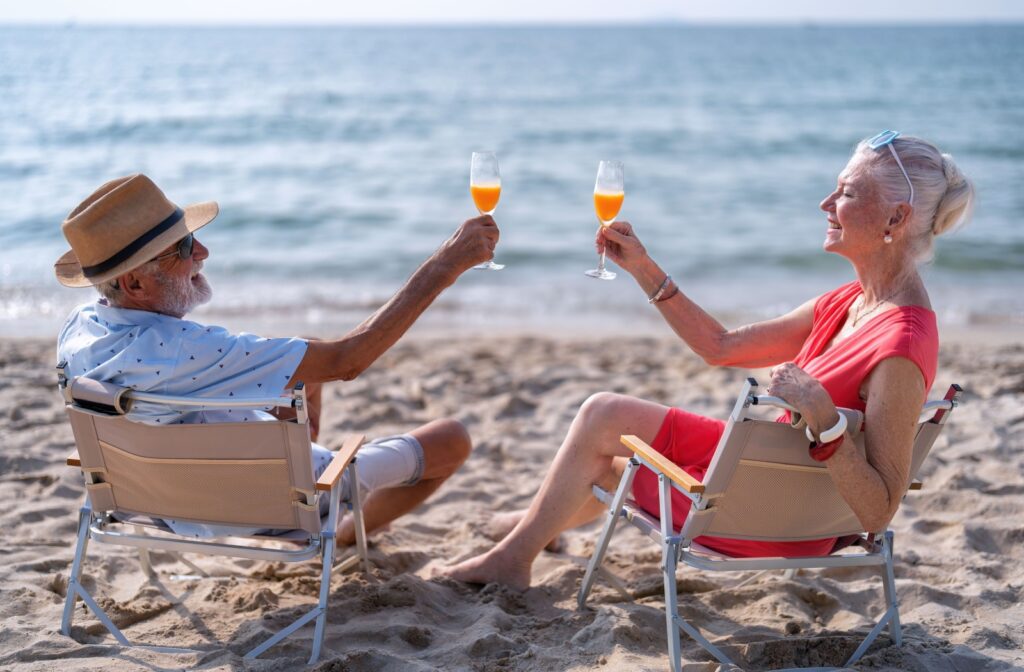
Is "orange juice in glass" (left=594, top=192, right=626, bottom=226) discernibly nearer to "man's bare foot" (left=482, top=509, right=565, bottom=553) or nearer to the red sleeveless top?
the red sleeveless top

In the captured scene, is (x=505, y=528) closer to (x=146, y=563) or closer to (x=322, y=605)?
(x=322, y=605)

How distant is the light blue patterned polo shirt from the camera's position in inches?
106

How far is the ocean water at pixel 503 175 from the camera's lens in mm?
8898

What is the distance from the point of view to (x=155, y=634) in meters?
3.02

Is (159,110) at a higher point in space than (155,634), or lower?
higher

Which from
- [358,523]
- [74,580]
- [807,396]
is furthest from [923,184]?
[74,580]

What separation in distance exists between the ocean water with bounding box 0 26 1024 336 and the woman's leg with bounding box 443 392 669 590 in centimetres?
138

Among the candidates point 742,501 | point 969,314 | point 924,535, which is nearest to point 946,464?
point 924,535

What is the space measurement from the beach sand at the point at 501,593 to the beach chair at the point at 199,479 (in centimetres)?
20

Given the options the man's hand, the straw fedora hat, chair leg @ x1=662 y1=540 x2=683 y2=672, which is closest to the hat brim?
the straw fedora hat

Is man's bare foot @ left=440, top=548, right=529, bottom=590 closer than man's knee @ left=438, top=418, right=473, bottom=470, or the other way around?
man's bare foot @ left=440, top=548, right=529, bottom=590

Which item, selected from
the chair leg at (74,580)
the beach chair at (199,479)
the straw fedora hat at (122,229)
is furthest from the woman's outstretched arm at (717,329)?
the chair leg at (74,580)

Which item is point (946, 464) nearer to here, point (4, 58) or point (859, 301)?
point (859, 301)

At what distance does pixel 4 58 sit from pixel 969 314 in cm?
4193
